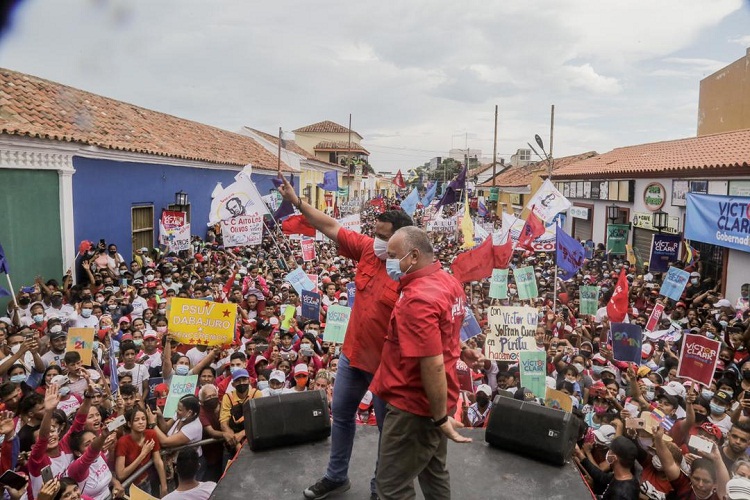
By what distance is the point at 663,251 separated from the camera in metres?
15.1

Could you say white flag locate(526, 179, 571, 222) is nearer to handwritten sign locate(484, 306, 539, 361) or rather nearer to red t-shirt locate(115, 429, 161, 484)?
handwritten sign locate(484, 306, 539, 361)

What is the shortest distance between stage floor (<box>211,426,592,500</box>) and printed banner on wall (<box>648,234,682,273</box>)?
12.7 metres

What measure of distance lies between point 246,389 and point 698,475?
383 cm

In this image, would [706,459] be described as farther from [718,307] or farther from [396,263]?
[718,307]

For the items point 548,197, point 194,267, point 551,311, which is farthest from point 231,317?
point 548,197

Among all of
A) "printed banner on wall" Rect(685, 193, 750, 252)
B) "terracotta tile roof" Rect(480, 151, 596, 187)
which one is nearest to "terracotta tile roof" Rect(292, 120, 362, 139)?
"terracotta tile roof" Rect(480, 151, 596, 187)

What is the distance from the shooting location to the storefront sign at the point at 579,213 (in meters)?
24.4

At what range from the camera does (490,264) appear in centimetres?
923

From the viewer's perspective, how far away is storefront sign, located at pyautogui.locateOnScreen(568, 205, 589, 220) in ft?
80.2

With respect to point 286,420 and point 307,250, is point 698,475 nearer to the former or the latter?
point 286,420

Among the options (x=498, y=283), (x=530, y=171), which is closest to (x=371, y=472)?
(x=498, y=283)

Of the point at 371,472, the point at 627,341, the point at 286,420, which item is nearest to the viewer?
the point at 371,472

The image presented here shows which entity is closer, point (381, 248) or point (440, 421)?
point (440, 421)

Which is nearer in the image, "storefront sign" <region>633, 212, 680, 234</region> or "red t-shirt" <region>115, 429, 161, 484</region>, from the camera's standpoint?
"red t-shirt" <region>115, 429, 161, 484</region>
